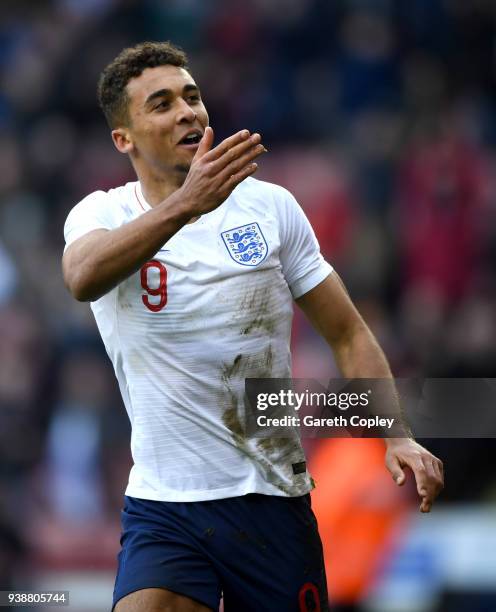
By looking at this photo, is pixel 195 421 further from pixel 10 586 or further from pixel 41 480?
pixel 41 480

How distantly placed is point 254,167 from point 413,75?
8815mm

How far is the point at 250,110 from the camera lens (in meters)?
13.2

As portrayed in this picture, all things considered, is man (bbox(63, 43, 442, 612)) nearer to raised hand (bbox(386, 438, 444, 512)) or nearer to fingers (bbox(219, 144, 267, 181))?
raised hand (bbox(386, 438, 444, 512))

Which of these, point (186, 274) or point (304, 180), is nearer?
point (186, 274)

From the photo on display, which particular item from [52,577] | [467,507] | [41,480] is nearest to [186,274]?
[467,507]

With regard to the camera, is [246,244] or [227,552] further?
[246,244]

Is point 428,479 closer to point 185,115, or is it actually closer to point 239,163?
point 239,163

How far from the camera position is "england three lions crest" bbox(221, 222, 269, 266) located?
16.5ft

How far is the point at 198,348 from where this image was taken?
16.4ft

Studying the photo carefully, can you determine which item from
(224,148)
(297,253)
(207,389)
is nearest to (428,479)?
(207,389)

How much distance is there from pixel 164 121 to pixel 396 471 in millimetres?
1570

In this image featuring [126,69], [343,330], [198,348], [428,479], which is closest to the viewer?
[428,479]

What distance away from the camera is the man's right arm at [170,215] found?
460 cm

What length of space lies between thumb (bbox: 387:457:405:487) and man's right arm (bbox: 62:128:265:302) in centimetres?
115
